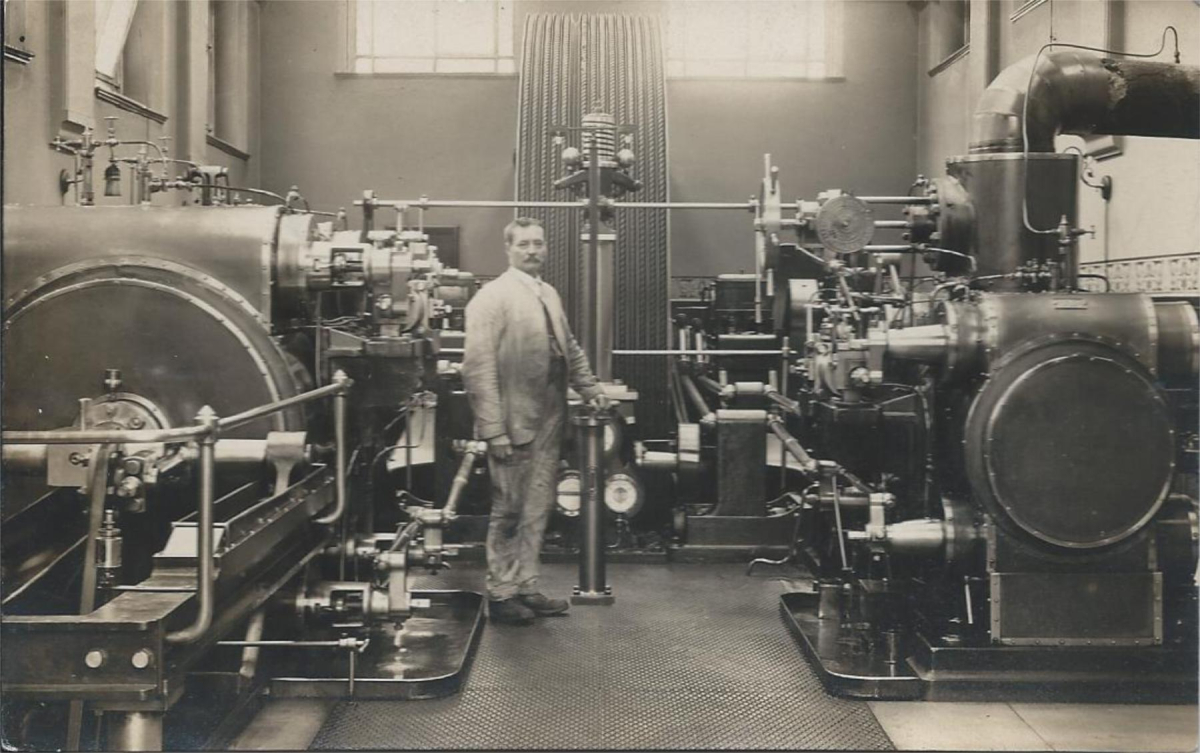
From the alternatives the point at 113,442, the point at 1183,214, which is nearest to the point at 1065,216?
the point at 1183,214

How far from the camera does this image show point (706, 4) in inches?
158

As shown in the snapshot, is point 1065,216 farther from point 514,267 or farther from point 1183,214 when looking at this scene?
point 514,267

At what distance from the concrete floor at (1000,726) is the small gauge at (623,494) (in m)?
2.03

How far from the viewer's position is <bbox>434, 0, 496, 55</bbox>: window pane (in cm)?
406

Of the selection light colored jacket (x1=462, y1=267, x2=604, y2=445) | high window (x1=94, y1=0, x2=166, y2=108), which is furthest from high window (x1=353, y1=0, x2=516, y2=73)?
high window (x1=94, y1=0, x2=166, y2=108)

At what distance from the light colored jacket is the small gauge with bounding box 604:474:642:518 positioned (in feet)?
3.34

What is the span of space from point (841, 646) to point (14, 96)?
3481 mm

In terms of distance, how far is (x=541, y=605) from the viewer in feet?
13.6

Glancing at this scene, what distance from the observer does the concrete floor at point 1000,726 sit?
2.89m

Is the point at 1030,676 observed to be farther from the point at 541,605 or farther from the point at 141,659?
the point at 141,659

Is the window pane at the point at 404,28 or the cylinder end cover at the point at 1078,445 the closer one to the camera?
the cylinder end cover at the point at 1078,445

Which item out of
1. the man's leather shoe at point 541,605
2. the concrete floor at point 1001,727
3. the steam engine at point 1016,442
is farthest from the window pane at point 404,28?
the concrete floor at point 1001,727

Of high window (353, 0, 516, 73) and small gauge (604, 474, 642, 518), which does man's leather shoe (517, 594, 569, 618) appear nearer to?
small gauge (604, 474, 642, 518)

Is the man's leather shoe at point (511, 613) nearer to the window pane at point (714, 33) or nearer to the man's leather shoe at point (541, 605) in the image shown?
the man's leather shoe at point (541, 605)
